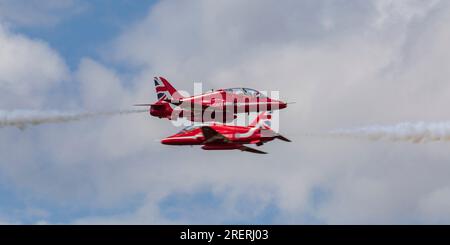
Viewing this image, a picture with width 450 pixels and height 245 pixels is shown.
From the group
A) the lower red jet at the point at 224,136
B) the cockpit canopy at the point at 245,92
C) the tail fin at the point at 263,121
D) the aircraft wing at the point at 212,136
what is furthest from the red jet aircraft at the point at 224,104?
the aircraft wing at the point at 212,136

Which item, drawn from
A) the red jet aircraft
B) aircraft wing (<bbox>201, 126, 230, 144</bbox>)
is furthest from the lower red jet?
the red jet aircraft

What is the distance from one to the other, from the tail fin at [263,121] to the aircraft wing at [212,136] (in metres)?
3.69

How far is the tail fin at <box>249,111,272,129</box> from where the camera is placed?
92.4 meters

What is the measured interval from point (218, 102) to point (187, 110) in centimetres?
483

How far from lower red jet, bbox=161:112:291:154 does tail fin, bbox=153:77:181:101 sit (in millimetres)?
18780

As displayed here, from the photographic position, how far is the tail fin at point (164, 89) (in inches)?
4419

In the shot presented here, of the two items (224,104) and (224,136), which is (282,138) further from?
(224,104)

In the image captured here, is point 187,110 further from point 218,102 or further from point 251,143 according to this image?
point 251,143

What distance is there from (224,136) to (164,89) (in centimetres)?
2457

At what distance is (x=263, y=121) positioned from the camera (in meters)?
93.8

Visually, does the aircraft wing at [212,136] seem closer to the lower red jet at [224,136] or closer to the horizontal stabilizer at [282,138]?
the lower red jet at [224,136]
